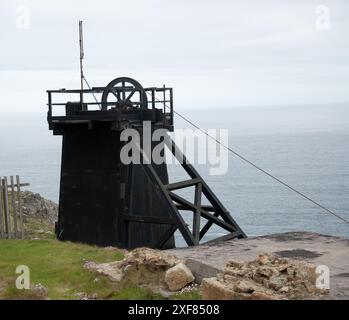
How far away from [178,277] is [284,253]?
388 centimetres

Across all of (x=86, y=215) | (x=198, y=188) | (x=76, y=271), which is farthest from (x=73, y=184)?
(x=76, y=271)

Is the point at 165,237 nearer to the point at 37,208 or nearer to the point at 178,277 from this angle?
the point at 178,277

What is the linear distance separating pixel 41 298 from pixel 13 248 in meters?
6.99

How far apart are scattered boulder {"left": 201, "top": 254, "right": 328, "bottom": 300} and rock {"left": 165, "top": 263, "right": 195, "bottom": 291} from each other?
43.6 inches

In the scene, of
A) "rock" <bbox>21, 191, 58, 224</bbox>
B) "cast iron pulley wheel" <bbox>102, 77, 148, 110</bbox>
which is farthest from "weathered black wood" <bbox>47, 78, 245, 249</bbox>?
"rock" <bbox>21, 191, 58, 224</bbox>

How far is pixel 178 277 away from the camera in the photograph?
1327 cm

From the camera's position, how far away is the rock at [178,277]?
519 inches

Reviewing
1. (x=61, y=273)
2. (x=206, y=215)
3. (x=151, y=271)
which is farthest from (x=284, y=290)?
(x=206, y=215)

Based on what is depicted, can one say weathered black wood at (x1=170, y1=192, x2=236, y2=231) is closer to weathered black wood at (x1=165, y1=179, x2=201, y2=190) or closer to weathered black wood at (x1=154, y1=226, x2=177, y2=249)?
weathered black wood at (x1=165, y1=179, x2=201, y2=190)

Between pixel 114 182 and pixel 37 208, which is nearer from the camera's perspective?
pixel 114 182

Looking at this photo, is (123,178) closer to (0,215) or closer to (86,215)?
(86,215)

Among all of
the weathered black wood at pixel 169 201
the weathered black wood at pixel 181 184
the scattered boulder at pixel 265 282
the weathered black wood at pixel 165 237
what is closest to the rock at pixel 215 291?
the scattered boulder at pixel 265 282

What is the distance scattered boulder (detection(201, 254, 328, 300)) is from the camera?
37.1 ft

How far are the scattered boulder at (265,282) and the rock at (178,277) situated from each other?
3.63 feet
